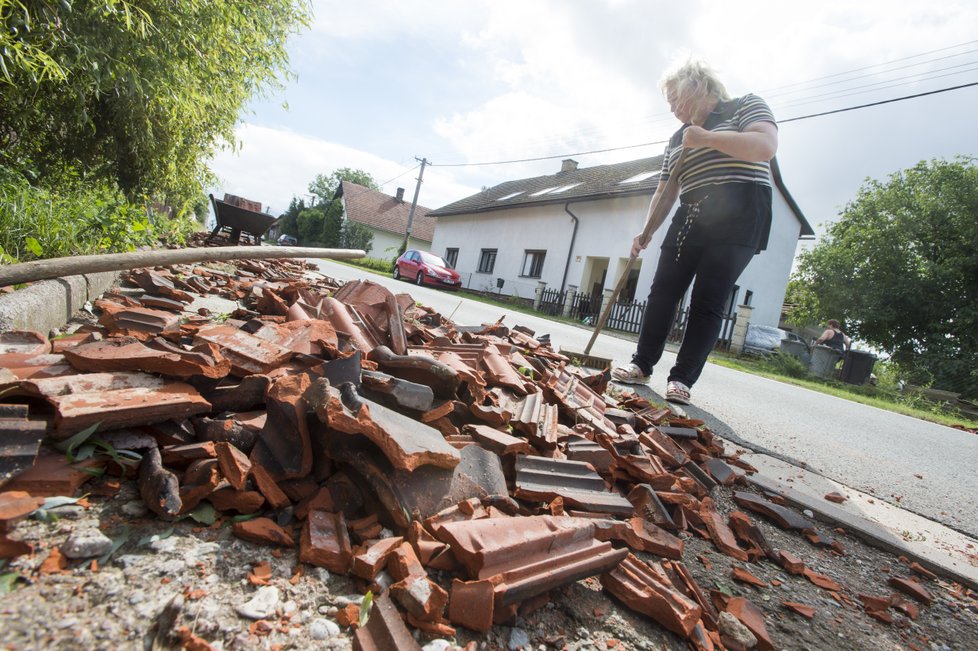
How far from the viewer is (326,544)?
0.99 meters

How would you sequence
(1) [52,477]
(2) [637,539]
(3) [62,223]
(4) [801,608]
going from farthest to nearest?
(3) [62,223]
(2) [637,539]
(4) [801,608]
(1) [52,477]

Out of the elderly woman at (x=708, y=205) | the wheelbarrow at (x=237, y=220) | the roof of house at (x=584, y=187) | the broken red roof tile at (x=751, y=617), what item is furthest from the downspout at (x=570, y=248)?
the broken red roof tile at (x=751, y=617)

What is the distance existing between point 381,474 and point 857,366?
53.6ft

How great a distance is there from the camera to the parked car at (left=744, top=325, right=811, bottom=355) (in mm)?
14764

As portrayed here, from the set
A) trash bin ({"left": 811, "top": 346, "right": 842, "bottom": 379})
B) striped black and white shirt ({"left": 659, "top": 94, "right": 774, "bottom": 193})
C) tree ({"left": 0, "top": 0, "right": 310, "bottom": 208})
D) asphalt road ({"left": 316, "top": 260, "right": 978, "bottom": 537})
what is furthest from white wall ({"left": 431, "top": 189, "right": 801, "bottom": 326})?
tree ({"left": 0, "top": 0, "right": 310, "bottom": 208})

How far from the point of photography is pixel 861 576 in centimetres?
150

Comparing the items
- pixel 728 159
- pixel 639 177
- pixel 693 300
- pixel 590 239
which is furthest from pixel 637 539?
pixel 639 177

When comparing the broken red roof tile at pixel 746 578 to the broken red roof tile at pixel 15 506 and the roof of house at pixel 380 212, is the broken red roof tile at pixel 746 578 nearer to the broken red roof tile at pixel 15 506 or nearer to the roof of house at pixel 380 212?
the broken red roof tile at pixel 15 506

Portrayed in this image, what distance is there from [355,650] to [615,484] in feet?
3.82

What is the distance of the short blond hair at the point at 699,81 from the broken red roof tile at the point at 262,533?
135 inches

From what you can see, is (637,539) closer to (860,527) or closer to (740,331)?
(860,527)

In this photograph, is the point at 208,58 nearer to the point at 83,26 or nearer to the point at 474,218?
the point at 83,26

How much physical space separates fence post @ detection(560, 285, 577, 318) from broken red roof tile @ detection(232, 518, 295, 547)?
15.9m

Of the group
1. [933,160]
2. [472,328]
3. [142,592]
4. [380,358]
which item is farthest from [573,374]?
[933,160]
